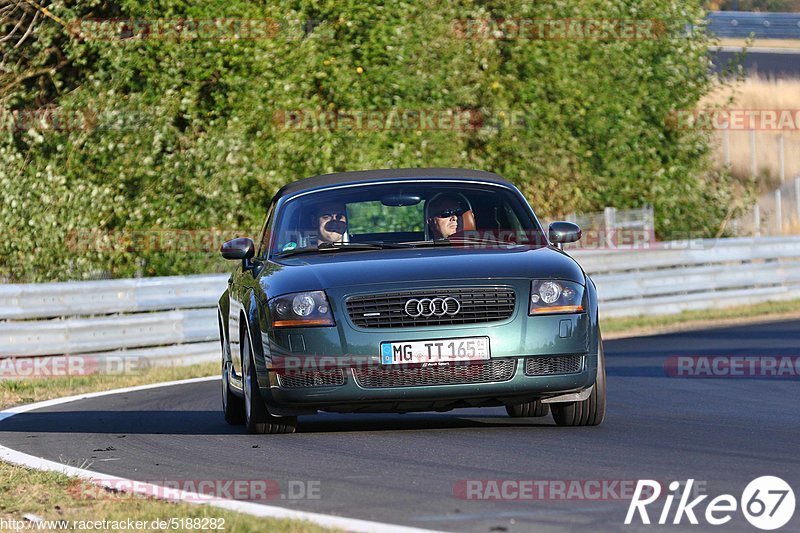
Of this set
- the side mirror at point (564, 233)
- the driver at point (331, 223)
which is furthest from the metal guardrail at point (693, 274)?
the driver at point (331, 223)

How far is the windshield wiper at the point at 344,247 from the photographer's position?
354 inches

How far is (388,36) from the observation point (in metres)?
23.8

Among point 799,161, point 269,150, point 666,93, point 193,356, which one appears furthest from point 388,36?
point 799,161

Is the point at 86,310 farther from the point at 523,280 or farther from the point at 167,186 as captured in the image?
the point at 523,280

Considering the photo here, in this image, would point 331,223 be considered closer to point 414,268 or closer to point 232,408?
point 414,268

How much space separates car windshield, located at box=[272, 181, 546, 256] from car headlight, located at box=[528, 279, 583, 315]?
0.93 metres

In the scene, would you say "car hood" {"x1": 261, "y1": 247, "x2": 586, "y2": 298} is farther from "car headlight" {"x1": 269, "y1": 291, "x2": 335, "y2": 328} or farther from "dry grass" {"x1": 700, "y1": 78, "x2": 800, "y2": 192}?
"dry grass" {"x1": 700, "y1": 78, "x2": 800, "y2": 192}

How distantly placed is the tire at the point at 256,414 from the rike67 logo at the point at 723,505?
9.73ft

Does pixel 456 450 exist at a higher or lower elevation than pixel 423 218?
lower

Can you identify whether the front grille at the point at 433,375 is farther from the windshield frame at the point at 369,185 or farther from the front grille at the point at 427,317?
the windshield frame at the point at 369,185

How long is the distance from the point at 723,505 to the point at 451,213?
387 cm

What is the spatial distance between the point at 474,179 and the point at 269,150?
13143mm

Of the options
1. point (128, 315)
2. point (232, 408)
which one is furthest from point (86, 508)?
point (128, 315)

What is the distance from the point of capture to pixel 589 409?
866 cm
